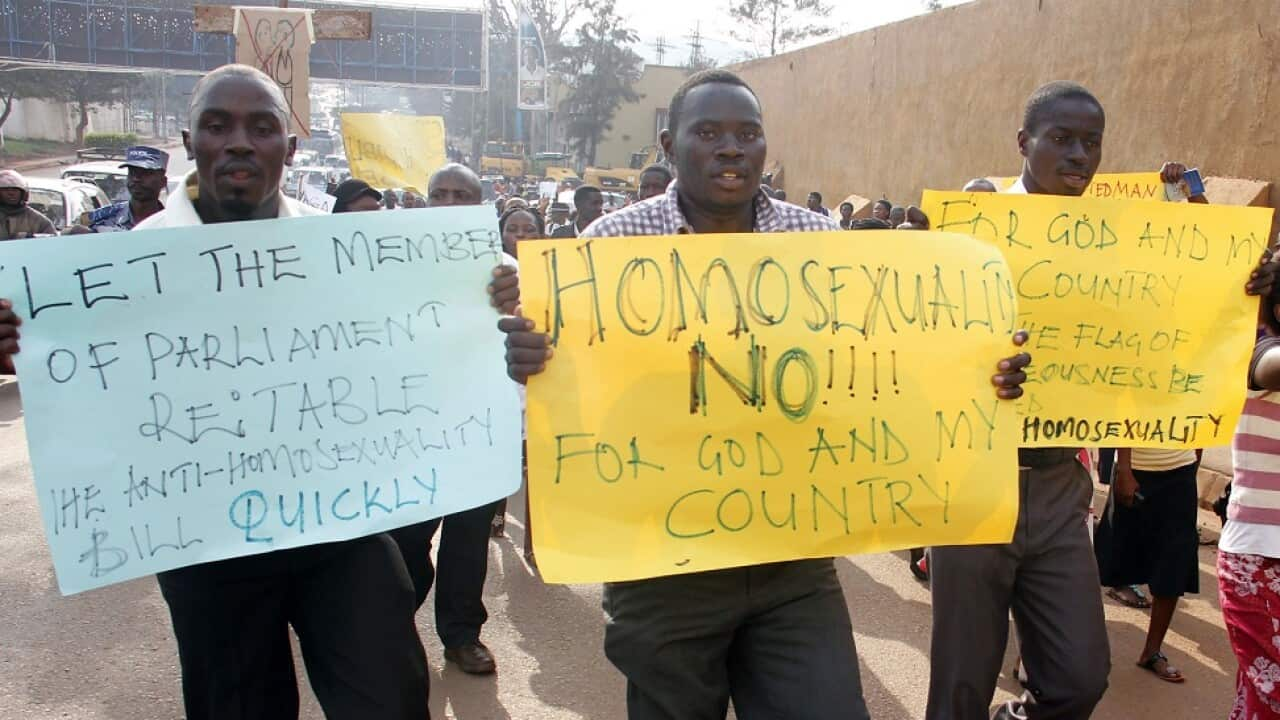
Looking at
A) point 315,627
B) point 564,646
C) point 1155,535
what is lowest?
point 564,646

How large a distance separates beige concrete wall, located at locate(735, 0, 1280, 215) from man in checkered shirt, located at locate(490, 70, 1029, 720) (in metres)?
8.18

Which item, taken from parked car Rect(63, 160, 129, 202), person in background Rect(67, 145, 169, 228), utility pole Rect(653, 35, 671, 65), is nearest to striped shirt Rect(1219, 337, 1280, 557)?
person in background Rect(67, 145, 169, 228)

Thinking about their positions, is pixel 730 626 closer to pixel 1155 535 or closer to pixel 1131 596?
pixel 1155 535

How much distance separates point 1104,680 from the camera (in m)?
2.63

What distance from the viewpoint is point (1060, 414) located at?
9.12 feet

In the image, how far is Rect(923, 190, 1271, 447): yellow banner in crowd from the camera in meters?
2.84

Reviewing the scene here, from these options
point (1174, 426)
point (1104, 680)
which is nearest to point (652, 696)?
point (1104, 680)

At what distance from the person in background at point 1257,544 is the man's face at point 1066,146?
2.26ft

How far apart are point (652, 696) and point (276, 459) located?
101cm

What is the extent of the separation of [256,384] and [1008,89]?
43.2ft

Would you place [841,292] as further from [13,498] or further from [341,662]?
[13,498]

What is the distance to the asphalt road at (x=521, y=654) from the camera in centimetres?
356

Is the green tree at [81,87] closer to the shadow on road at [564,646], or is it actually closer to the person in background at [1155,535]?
the shadow on road at [564,646]

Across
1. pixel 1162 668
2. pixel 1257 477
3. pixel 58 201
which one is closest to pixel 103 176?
pixel 58 201
